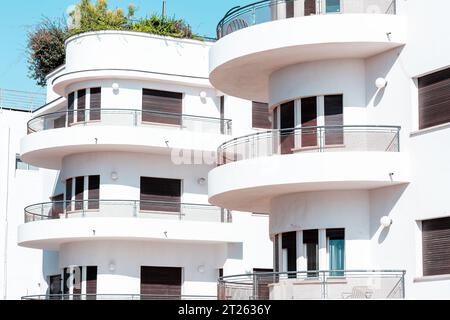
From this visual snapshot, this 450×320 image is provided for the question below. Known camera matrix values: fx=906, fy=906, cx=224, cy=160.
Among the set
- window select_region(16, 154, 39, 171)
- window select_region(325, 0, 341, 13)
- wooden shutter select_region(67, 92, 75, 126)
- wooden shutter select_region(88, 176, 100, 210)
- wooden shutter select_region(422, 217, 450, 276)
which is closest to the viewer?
wooden shutter select_region(422, 217, 450, 276)

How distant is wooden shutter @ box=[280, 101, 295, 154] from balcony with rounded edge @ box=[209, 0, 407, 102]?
1066 millimetres

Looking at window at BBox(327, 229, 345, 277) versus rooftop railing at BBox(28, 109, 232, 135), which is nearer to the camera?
window at BBox(327, 229, 345, 277)

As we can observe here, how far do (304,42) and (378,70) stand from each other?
184 centimetres

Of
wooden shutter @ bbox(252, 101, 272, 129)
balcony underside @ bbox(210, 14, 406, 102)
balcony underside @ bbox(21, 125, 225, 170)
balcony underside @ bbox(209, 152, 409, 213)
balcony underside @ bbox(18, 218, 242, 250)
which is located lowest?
balcony underside @ bbox(18, 218, 242, 250)

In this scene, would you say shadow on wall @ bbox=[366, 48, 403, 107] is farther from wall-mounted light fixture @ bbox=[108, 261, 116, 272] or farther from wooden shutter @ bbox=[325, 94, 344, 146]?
wall-mounted light fixture @ bbox=[108, 261, 116, 272]

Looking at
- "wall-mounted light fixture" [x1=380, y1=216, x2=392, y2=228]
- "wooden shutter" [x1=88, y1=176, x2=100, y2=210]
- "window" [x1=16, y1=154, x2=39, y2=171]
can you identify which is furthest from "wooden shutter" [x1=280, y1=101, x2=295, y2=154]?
"window" [x1=16, y1=154, x2=39, y2=171]

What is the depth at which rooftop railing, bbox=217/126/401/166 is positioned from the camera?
20.3 metres

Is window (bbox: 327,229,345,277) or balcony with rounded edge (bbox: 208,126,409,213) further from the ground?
balcony with rounded edge (bbox: 208,126,409,213)

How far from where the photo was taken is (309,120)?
21.4 meters

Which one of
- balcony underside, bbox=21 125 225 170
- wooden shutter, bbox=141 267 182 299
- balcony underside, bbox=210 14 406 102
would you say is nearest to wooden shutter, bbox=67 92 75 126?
balcony underside, bbox=21 125 225 170

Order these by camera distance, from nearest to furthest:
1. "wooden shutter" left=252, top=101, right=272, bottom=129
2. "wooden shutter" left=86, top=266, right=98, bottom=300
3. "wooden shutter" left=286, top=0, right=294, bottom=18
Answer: "wooden shutter" left=286, top=0, right=294, bottom=18 < "wooden shutter" left=86, top=266, right=98, bottom=300 < "wooden shutter" left=252, top=101, right=272, bottom=129

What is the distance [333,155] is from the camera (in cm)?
2016

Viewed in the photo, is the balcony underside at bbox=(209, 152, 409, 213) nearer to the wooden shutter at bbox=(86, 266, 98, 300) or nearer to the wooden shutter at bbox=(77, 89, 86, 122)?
the wooden shutter at bbox=(86, 266, 98, 300)

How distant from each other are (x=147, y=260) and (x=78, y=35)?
8.62m
